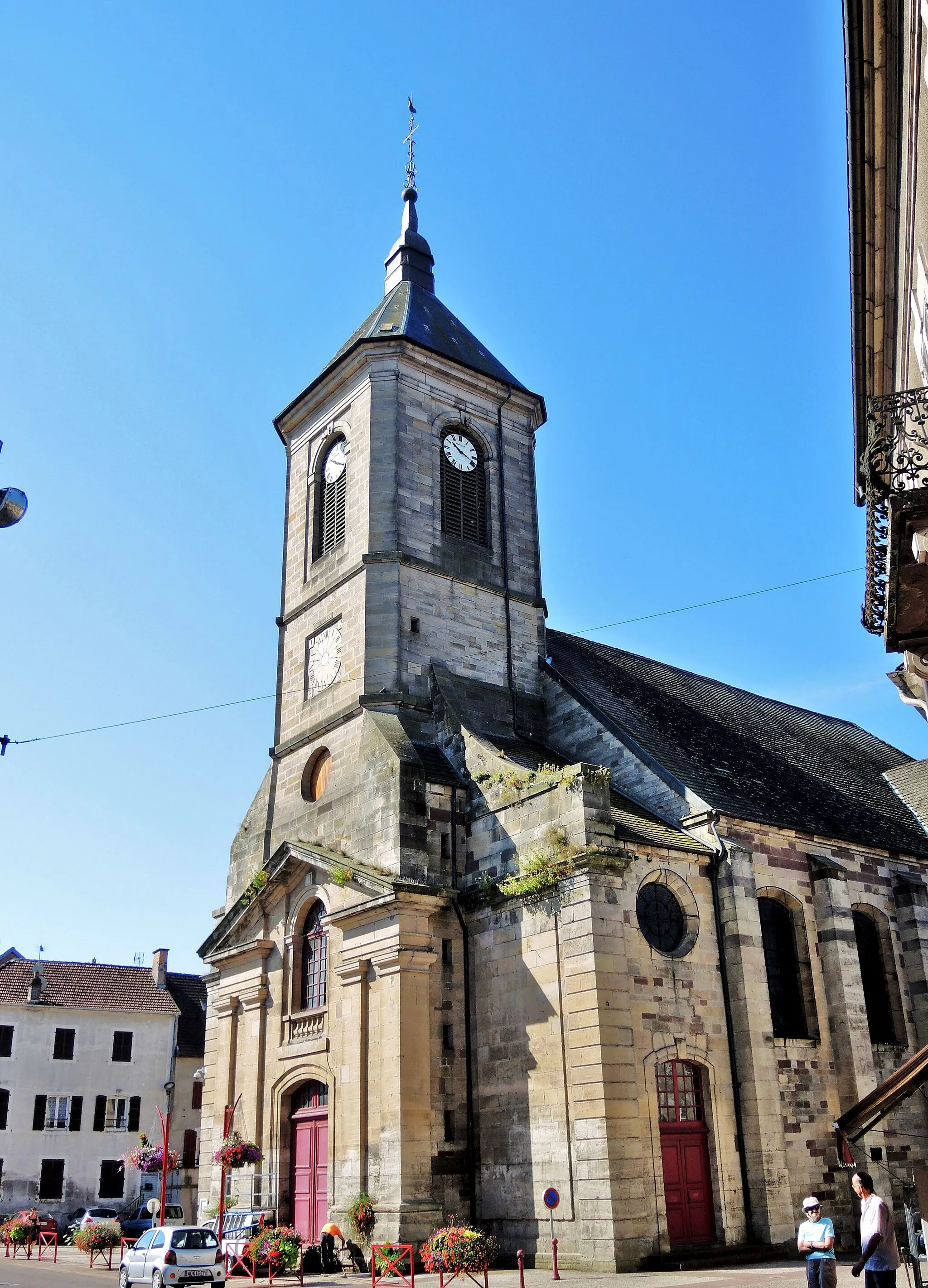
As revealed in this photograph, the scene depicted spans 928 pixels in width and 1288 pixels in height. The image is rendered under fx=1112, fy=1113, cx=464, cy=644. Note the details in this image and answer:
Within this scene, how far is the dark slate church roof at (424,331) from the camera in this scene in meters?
26.0

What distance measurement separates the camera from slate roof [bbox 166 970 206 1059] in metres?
40.8

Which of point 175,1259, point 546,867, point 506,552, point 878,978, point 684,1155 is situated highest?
point 506,552

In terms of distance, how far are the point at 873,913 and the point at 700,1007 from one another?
19.6 ft

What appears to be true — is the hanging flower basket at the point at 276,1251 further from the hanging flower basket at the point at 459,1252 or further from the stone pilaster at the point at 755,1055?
the stone pilaster at the point at 755,1055

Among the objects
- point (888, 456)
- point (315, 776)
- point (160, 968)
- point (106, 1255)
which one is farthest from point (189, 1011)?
point (888, 456)

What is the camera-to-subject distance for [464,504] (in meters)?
A: 25.5

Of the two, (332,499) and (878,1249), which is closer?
(878,1249)

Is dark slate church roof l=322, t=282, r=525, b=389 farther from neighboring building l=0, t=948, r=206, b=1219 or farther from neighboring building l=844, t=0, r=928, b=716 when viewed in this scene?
neighboring building l=0, t=948, r=206, b=1219

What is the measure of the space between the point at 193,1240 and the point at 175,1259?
1.58 feet

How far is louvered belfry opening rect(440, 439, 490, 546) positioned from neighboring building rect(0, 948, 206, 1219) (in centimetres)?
2482

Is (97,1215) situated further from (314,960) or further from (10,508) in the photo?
(10,508)

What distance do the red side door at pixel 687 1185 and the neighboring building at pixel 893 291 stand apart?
8.62m

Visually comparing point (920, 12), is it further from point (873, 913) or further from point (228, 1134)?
point (228, 1134)

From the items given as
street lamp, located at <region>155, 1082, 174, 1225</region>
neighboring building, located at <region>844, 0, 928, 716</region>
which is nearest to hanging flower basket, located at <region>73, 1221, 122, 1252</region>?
street lamp, located at <region>155, 1082, 174, 1225</region>
